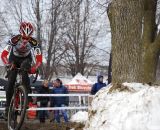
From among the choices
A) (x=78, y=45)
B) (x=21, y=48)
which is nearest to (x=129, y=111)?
(x=21, y=48)

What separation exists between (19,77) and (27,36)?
85 centimetres

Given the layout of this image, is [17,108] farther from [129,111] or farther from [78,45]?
[78,45]

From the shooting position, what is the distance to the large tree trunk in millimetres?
9453

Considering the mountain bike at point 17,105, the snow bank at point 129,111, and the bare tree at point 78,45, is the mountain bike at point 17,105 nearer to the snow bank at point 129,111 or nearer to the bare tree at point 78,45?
the snow bank at point 129,111

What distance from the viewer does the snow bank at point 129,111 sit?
235 inches

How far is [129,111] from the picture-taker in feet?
20.0

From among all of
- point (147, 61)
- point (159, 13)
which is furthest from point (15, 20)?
point (147, 61)

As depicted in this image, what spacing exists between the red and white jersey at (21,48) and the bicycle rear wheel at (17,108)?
2.10 ft

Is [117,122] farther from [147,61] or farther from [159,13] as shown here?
[159,13]

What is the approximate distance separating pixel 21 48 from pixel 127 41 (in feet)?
7.28

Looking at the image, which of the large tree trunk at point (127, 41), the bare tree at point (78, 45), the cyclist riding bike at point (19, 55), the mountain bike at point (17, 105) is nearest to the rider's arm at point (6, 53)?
the cyclist riding bike at point (19, 55)


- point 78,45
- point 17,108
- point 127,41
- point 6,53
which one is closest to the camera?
point 17,108

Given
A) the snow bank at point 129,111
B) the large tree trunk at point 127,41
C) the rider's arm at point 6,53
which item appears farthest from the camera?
the large tree trunk at point 127,41

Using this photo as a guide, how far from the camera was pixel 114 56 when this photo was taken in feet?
31.3
